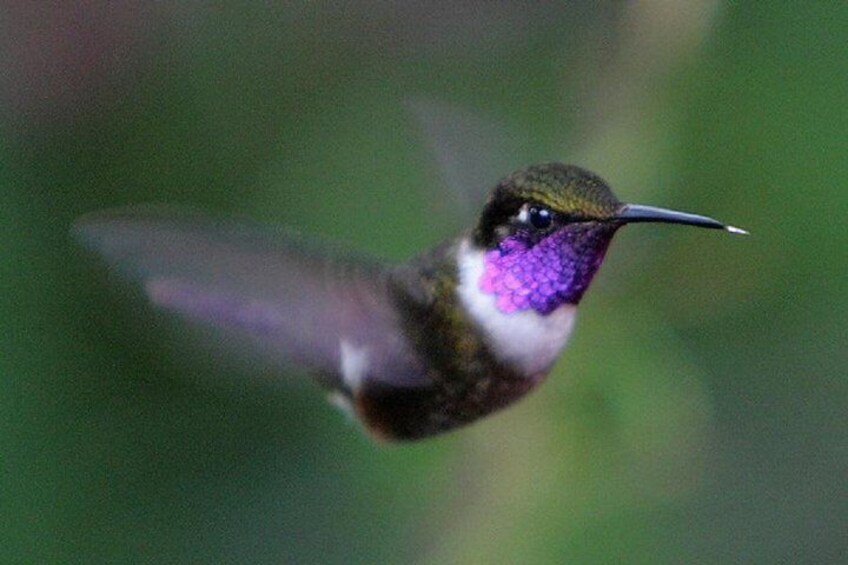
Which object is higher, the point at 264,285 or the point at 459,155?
the point at 459,155

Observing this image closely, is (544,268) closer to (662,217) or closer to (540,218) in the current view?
(540,218)

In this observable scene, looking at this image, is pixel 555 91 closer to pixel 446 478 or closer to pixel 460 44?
pixel 460 44

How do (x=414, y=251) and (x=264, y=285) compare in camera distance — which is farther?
(x=414, y=251)

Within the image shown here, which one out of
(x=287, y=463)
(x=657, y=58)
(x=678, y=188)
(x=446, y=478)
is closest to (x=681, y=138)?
(x=678, y=188)

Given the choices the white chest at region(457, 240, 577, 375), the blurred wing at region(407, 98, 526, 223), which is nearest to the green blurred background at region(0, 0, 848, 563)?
the blurred wing at region(407, 98, 526, 223)

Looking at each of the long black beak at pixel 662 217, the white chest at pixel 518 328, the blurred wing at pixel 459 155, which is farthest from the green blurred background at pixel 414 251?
the long black beak at pixel 662 217

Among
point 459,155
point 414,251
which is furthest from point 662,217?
point 414,251
